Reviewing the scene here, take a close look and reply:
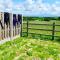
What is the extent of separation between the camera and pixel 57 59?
732 centimetres

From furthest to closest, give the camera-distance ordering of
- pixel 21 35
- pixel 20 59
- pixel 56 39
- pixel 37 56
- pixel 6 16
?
1. pixel 21 35
2. pixel 56 39
3. pixel 6 16
4. pixel 37 56
5. pixel 20 59

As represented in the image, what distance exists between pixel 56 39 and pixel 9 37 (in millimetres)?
3314

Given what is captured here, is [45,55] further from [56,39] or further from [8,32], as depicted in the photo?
[56,39]

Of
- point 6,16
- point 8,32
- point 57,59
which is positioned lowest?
point 57,59

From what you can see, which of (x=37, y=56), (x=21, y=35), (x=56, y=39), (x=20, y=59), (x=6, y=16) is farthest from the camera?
(x=21, y=35)

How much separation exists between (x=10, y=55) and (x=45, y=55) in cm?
147

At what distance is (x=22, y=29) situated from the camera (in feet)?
47.0

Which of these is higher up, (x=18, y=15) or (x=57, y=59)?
(x=18, y=15)

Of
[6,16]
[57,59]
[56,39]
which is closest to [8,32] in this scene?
[6,16]

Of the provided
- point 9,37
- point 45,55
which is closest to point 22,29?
point 9,37

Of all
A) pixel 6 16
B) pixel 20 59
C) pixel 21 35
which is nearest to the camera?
pixel 20 59

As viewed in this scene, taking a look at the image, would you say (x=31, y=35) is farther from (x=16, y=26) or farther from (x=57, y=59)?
(x=57, y=59)

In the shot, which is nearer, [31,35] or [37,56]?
[37,56]

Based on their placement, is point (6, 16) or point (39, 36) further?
point (39, 36)
